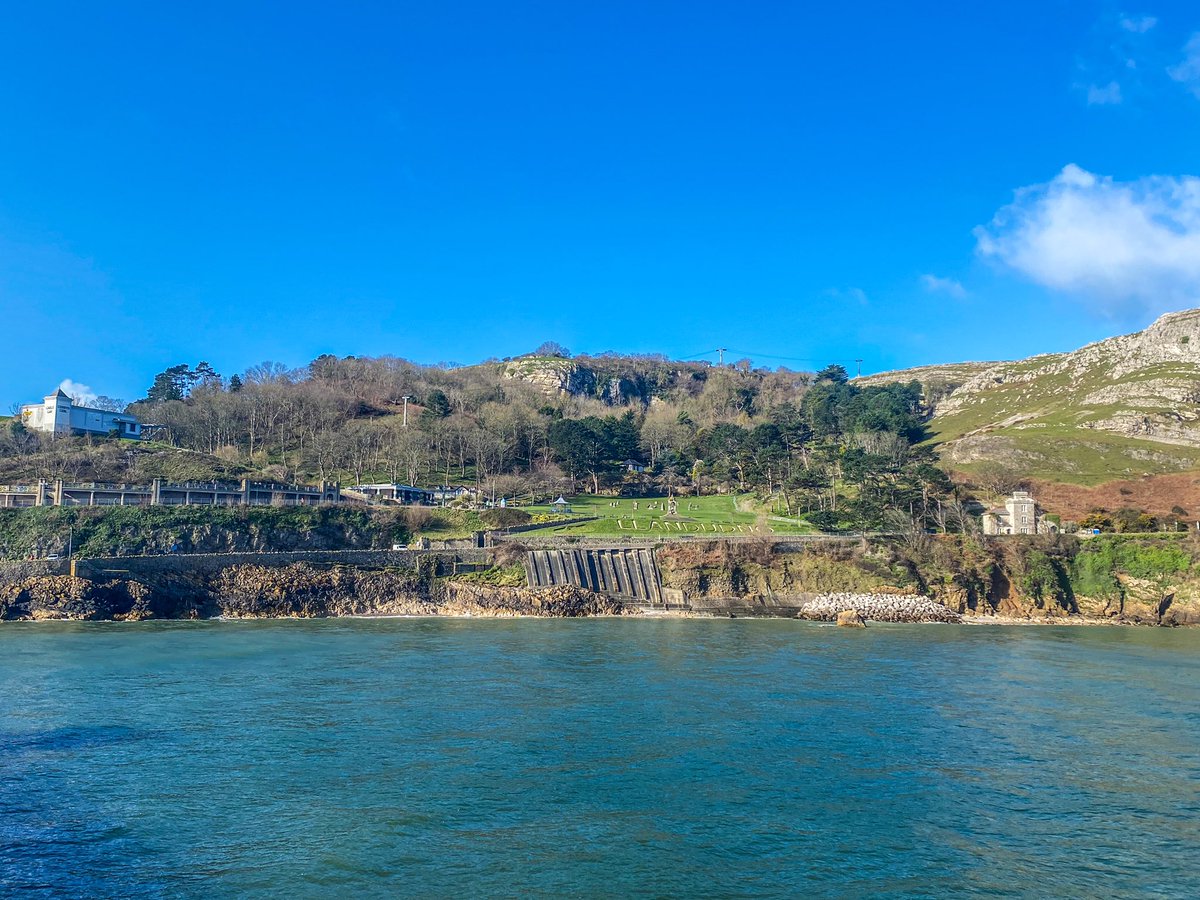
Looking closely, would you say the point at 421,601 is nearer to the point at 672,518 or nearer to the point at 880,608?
the point at 672,518

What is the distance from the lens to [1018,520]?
199 feet

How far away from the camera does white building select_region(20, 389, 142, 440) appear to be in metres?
87.2

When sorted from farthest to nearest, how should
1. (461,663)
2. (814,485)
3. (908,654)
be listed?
(814,485), (908,654), (461,663)

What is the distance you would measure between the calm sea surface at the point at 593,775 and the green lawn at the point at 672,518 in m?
29.6

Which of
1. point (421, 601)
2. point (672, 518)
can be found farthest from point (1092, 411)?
point (421, 601)

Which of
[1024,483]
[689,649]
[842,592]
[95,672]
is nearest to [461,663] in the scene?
[689,649]

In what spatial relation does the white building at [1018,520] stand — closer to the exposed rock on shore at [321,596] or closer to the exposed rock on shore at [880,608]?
the exposed rock on shore at [880,608]

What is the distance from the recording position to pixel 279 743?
816 inches

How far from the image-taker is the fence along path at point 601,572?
5028 cm

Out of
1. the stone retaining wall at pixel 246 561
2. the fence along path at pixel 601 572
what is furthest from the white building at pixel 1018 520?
the stone retaining wall at pixel 246 561

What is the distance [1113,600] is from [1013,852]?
141 feet

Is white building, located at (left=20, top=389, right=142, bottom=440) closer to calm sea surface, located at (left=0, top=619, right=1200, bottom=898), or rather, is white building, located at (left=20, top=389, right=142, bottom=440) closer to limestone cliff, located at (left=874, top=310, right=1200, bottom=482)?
calm sea surface, located at (left=0, top=619, right=1200, bottom=898)

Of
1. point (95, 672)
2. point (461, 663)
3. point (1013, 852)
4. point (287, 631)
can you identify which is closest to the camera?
point (1013, 852)

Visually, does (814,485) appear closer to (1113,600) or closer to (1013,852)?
(1113,600)
